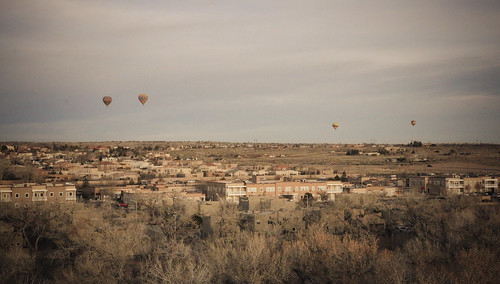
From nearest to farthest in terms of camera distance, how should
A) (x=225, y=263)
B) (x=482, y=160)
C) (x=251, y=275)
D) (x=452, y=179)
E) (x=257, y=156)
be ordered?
(x=251, y=275), (x=225, y=263), (x=452, y=179), (x=482, y=160), (x=257, y=156)

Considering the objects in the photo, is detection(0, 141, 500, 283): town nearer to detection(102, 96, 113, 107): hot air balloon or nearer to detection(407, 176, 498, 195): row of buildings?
detection(407, 176, 498, 195): row of buildings

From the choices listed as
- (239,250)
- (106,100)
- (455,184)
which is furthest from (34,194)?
(455,184)

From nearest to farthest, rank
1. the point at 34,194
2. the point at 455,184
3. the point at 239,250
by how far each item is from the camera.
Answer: the point at 239,250, the point at 34,194, the point at 455,184

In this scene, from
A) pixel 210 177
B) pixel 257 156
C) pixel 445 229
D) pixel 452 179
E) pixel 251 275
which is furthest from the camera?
pixel 257 156

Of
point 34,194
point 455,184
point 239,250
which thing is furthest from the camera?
point 455,184

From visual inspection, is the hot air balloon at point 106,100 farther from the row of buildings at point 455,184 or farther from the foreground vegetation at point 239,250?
the row of buildings at point 455,184

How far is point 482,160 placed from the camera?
131m

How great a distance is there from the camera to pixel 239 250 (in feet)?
101

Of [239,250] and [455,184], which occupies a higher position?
[455,184]

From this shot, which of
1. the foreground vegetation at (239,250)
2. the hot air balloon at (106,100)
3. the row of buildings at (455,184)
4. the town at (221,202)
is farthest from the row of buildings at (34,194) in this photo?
the row of buildings at (455,184)

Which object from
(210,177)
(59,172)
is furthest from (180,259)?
(59,172)

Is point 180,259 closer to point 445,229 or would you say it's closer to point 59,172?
point 445,229

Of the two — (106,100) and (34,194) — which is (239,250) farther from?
(106,100)

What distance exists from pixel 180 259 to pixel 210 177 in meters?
63.1
